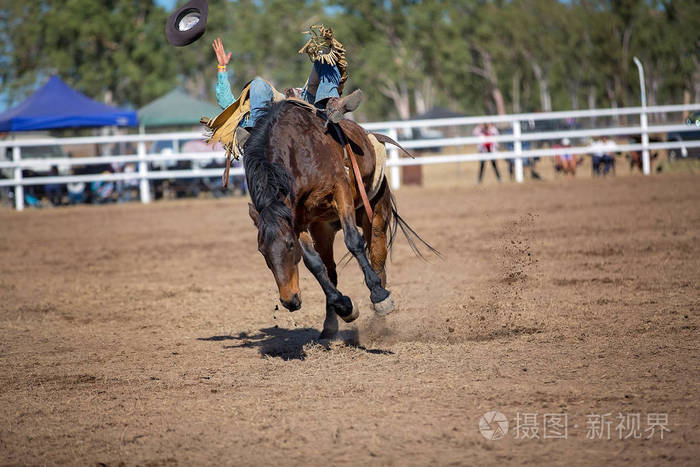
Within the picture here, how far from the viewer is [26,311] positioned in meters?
8.23

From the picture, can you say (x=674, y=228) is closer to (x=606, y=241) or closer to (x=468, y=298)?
(x=606, y=241)

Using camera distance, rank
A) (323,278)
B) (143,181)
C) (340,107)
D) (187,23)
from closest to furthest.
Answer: (323,278), (340,107), (187,23), (143,181)

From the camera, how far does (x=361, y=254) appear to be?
5.72 m

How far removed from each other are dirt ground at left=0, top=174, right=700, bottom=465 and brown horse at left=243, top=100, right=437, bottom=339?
600 millimetres

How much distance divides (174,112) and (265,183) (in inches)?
866

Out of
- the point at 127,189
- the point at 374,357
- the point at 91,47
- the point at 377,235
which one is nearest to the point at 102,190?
the point at 127,189

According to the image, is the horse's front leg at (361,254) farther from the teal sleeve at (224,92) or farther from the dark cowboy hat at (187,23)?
the dark cowboy hat at (187,23)

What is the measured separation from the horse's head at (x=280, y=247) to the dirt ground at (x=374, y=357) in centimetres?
61

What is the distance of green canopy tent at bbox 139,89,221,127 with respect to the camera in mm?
25531

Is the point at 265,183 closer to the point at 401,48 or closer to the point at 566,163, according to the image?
the point at 566,163

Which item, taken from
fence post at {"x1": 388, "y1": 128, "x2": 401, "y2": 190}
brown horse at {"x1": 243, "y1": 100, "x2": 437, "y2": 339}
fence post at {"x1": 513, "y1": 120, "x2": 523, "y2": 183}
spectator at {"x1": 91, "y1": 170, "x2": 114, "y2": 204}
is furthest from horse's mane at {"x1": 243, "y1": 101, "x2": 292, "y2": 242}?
spectator at {"x1": 91, "y1": 170, "x2": 114, "y2": 204}

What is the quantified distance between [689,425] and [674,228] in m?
8.03

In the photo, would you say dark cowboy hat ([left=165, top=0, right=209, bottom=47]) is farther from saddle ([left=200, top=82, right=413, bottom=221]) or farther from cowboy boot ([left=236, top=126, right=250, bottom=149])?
cowboy boot ([left=236, top=126, right=250, bottom=149])

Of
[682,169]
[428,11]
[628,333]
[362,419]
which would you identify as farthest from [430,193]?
[428,11]
